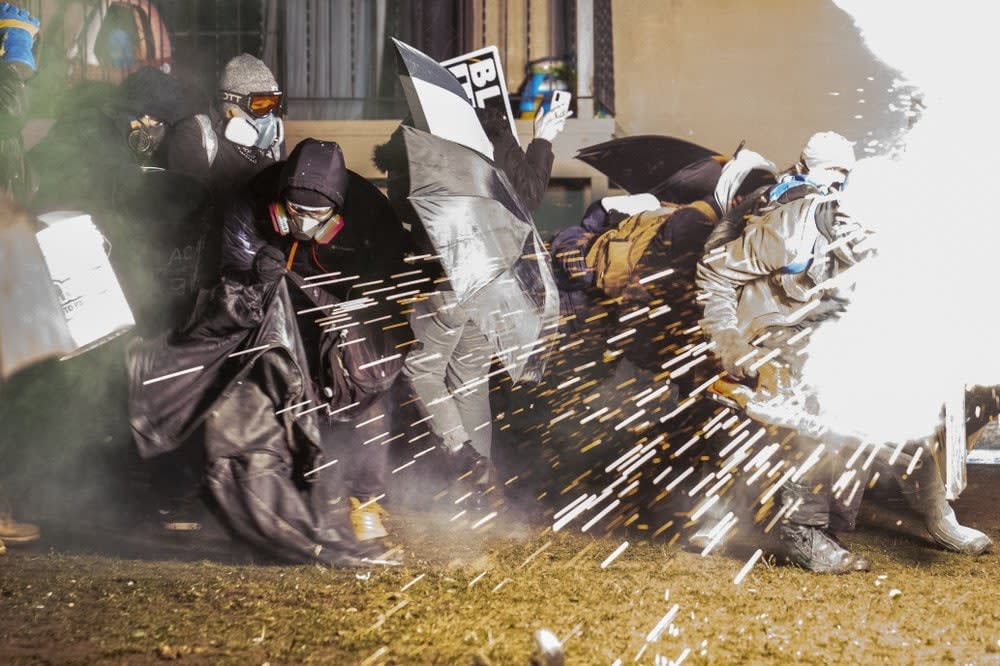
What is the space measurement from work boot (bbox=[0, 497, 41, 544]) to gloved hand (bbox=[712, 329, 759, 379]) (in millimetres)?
3250

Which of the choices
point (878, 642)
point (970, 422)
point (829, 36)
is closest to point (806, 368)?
point (970, 422)

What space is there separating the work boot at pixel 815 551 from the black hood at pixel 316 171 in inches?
97.2

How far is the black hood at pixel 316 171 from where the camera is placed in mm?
4840

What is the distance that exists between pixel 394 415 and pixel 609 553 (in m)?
1.46

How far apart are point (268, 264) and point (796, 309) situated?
7.78 ft

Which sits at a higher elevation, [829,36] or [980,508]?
[829,36]

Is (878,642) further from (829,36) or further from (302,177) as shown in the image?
(829,36)

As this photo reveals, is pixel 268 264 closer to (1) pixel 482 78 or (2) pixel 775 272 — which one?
(1) pixel 482 78

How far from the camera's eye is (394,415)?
596cm

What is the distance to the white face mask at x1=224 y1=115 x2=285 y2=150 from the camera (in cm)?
575

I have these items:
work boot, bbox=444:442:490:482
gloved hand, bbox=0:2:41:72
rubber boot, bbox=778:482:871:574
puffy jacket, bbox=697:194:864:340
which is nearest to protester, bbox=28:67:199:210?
gloved hand, bbox=0:2:41:72

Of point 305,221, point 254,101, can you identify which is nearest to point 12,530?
point 305,221

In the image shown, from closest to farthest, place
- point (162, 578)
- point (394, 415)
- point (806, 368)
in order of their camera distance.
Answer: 1. point (162, 578)
2. point (806, 368)
3. point (394, 415)

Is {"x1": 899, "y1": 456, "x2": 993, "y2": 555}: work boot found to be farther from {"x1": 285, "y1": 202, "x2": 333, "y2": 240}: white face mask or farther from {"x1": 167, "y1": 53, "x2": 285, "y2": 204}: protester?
{"x1": 167, "y1": 53, "x2": 285, "y2": 204}: protester
